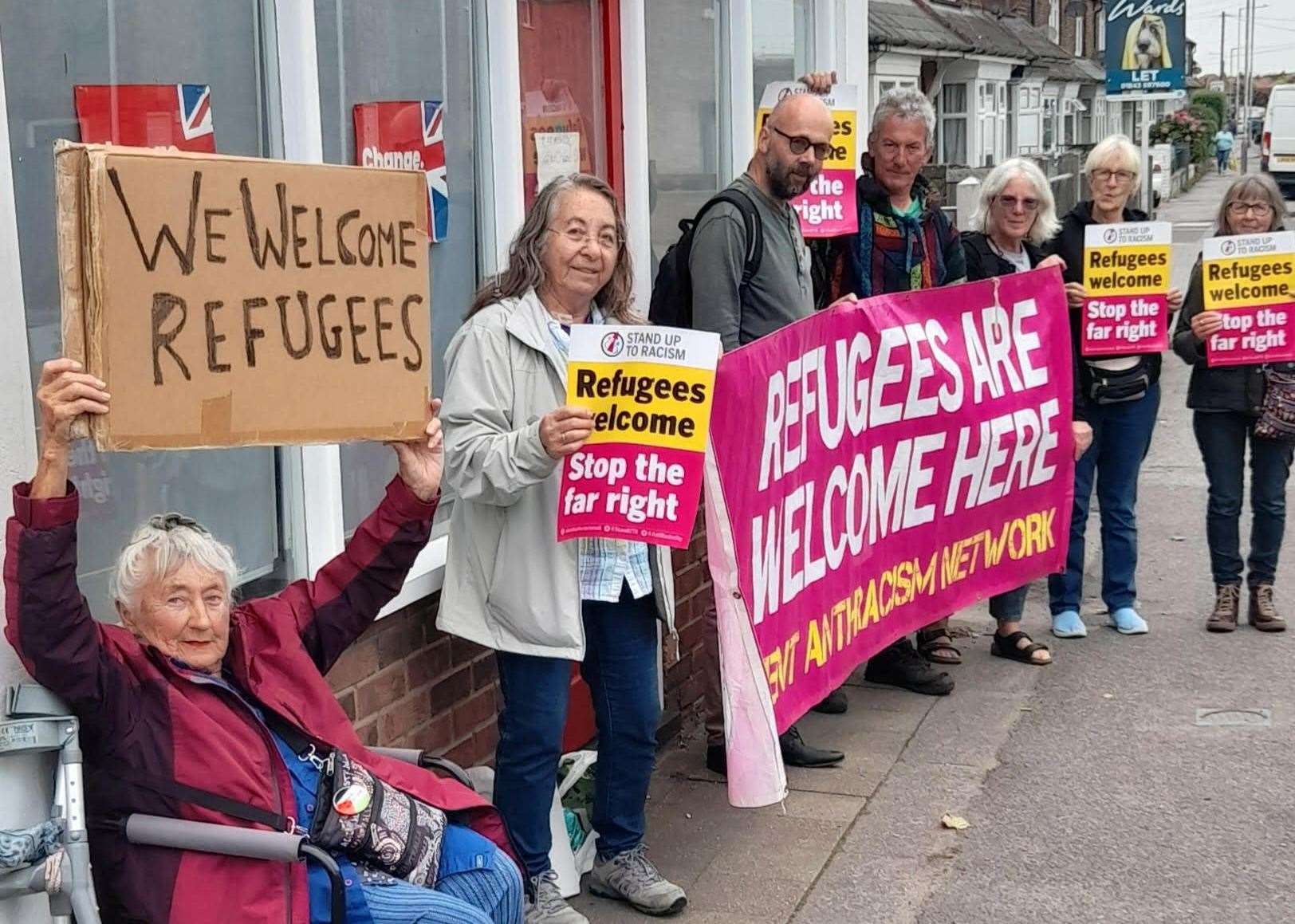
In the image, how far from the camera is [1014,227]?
6.23m

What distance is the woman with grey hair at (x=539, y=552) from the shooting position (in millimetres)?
3867

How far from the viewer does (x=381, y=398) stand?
9.98 ft

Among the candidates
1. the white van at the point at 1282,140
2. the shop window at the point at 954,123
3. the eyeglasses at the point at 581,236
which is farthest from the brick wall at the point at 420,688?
the white van at the point at 1282,140

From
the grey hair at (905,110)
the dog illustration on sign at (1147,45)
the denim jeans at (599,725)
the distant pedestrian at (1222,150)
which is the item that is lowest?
the denim jeans at (599,725)

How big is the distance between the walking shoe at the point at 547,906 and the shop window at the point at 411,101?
3.28ft

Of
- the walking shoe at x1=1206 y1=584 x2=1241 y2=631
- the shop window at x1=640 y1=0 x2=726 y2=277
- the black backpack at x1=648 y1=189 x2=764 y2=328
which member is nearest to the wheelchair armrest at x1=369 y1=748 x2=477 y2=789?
the black backpack at x1=648 y1=189 x2=764 y2=328

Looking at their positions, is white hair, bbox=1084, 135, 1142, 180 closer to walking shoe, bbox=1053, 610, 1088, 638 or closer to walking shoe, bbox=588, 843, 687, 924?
walking shoe, bbox=1053, 610, 1088, 638

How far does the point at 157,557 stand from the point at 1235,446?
4.86 m

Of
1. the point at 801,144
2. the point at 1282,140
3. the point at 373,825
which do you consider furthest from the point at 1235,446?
the point at 1282,140

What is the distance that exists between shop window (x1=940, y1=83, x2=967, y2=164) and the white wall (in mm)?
30277

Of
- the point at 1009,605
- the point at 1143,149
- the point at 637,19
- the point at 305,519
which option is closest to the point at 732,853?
the point at 305,519

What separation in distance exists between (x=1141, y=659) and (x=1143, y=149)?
9880mm

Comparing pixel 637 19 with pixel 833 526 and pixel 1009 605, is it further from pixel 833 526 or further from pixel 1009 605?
pixel 1009 605

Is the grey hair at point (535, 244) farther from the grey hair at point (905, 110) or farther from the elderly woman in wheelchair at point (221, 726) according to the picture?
the grey hair at point (905, 110)
